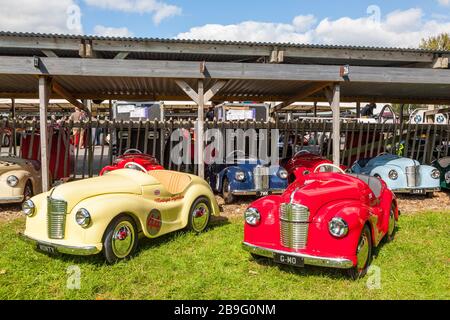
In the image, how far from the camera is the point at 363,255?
14.1 ft

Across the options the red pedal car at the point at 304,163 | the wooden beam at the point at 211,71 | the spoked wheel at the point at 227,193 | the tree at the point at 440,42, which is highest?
the tree at the point at 440,42

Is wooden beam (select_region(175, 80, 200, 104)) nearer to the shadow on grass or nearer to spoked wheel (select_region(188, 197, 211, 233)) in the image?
spoked wheel (select_region(188, 197, 211, 233))

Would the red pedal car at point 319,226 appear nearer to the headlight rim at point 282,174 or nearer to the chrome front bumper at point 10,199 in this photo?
the headlight rim at point 282,174

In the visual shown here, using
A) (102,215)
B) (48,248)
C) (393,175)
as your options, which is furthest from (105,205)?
(393,175)

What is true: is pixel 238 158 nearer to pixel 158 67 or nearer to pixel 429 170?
pixel 158 67

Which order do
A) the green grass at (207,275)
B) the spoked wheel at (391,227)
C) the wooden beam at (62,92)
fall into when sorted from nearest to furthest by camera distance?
the green grass at (207,275) < the spoked wheel at (391,227) < the wooden beam at (62,92)

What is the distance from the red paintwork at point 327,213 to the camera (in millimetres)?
4066

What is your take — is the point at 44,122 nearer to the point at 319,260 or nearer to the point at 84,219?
the point at 84,219

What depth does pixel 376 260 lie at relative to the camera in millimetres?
4801

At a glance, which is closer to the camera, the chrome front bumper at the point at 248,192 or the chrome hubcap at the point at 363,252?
the chrome hubcap at the point at 363,252

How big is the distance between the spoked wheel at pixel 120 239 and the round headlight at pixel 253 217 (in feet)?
4.64

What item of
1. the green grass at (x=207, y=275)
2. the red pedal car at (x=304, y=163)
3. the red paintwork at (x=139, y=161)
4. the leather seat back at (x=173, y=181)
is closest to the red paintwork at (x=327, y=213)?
the green grass at (x=207, y=275)

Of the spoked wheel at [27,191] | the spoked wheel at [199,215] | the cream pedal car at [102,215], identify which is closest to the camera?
the cream pedal car at [102,215]
